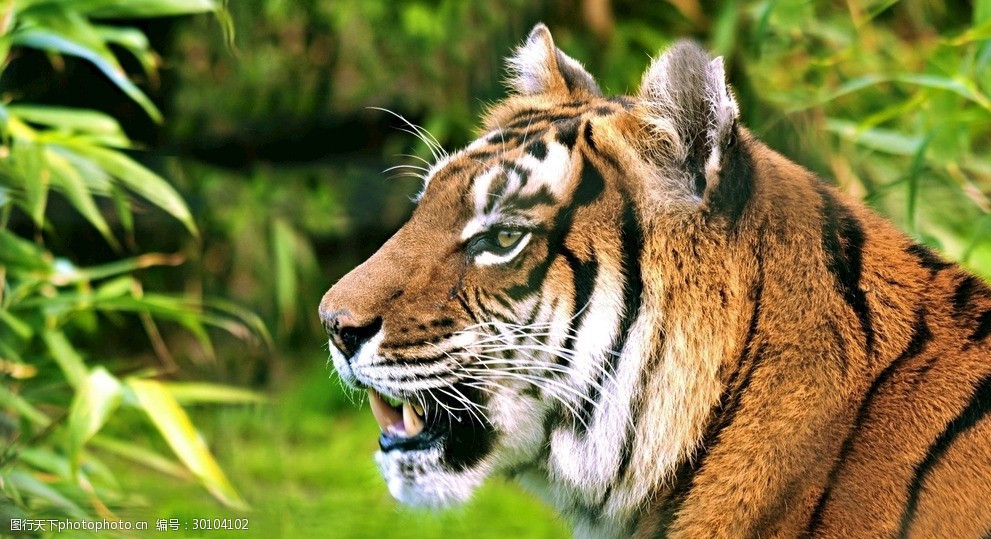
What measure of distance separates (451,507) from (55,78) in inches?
98.5

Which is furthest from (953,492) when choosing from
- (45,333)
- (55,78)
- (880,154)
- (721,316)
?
(55,78)

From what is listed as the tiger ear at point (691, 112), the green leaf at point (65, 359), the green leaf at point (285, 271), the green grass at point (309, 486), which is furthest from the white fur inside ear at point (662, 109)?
the green leaf at point (285, 271)

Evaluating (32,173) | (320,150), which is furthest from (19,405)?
(320,150)

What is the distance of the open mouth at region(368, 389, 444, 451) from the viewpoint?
1663mm

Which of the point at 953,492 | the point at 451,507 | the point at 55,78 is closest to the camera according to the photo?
the point at 953,492

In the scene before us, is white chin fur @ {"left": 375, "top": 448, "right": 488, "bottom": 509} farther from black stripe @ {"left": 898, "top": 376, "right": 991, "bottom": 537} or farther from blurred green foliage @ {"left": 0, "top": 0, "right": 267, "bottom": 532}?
blurred green foliage @ {"left": 0, "top": 0, "right": 267, "bottom": 532}

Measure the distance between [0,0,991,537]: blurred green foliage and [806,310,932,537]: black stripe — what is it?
54.2 inches

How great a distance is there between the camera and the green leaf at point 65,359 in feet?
7.88

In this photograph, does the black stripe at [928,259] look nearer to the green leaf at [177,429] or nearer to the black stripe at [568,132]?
the black stripe at [568,132]

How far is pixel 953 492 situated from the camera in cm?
135

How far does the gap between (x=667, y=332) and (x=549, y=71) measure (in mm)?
571

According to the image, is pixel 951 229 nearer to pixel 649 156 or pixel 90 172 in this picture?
pixel 649 156

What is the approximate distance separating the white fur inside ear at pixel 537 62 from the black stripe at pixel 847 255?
1.75 ft

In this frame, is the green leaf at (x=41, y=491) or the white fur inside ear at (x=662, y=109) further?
the green leaf at (x=41, y=491)
